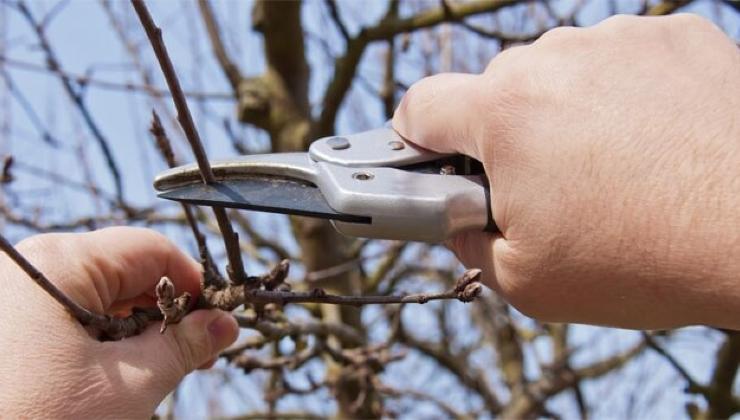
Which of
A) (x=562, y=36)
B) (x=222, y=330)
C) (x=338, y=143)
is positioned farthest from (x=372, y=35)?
(x=562, y=36)

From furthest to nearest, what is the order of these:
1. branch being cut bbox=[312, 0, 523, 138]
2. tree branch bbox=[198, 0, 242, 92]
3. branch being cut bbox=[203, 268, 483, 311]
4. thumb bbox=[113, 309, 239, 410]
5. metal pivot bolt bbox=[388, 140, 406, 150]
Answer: tree branch bbox=[198, 0, 242, 92], branch being cut bbox=[312, 0, 523, 138], metal pivot bolt bbox=[388, 140, 406, 150], thumb bbox=[113, 309, 239, 410], branch being cut bbox=[203, 268, 483, 311]

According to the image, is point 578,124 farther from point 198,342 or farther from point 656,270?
point 198,342

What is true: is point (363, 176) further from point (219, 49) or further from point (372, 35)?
point (219, 49)

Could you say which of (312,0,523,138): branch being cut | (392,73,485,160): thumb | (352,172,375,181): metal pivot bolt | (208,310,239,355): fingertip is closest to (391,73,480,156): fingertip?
(392,73,485,160): thumb

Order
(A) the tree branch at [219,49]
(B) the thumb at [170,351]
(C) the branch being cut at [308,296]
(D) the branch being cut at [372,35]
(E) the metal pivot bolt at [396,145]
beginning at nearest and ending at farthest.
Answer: (C) the branch being cut at [308,296], (B) the thumb at [170,351], (E) the metal pivot bolt at [396,145], (D) the branch being cut at [372,35], (A) the tree branch at [219,49]

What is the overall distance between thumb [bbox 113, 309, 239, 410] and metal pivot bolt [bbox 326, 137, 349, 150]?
39cm

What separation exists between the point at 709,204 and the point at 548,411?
291 centimetres

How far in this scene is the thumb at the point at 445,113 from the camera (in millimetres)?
1341

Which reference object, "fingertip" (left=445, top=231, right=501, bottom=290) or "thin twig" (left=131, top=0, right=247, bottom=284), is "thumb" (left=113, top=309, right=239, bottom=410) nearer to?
"thin twig" (left=131, top=0, right=247, bottom=284)

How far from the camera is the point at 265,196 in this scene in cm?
147

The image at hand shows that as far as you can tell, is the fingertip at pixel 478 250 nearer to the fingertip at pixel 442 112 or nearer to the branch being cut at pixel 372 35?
the fingertip at pixel 442 112

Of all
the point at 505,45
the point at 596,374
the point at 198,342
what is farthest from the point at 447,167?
the point at 596,374

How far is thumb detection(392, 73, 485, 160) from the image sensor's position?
4.40 ft

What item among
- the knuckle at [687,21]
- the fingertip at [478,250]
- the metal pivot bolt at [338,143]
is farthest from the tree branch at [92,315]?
Answer: the knuckle at [687,21]
